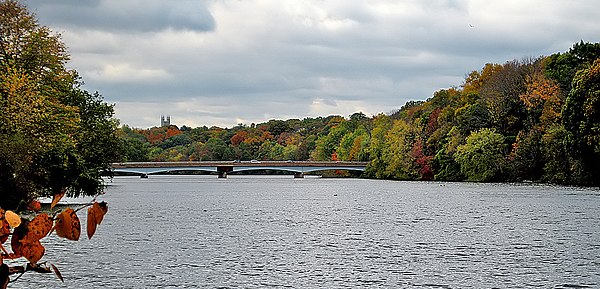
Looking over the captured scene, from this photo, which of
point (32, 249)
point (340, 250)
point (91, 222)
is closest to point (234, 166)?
point (340, 250)

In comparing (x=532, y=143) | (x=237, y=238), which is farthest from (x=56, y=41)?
(x=532, y=143)

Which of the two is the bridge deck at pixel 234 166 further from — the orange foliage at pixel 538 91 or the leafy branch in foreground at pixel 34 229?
the leafy branch in foreground at pixel 34 229

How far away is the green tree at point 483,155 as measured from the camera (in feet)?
295

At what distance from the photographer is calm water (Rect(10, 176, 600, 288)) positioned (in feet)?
66.2

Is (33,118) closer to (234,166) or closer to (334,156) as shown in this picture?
(234,166)

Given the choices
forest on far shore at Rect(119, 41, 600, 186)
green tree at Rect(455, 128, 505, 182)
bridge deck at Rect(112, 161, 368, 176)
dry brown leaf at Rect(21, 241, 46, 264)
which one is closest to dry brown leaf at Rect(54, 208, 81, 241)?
dry brown leaf at Rect(21, 241, 46, 264)

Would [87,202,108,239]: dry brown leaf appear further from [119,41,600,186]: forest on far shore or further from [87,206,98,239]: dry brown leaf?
[119,41,600,186]: forest on far shore

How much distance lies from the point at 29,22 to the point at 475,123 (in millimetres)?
61813

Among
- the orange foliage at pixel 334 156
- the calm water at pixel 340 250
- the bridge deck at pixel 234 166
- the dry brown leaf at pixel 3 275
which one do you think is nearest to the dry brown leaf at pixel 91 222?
the dry brown leaf at pixel 3 275

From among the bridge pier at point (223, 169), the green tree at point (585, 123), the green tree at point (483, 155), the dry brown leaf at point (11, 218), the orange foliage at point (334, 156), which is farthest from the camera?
the orange foliage at point (334, 156)

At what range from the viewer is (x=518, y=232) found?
32.9 m

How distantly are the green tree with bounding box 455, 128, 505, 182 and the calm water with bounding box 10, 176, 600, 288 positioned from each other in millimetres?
43039

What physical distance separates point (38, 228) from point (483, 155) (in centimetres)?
9003

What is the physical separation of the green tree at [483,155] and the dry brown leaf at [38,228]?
87928 mm
